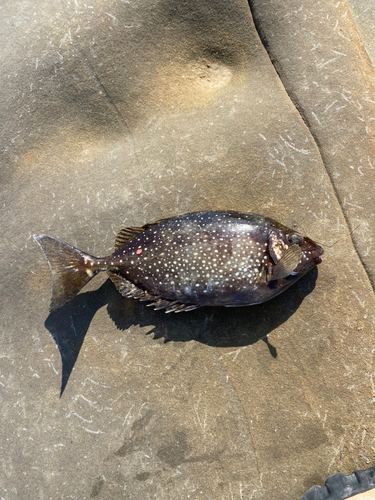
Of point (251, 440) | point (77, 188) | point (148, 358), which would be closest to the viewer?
point (251, 440)

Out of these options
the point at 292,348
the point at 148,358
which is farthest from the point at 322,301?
the point at 148,358

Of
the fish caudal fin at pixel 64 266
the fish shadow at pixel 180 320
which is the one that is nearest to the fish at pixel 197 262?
the fish caudal fin at pixel 64 266

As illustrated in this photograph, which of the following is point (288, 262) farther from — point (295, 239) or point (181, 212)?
point (181, 212)

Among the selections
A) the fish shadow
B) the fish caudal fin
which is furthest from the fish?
the fish shadow

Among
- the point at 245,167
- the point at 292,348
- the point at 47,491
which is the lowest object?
the point at 47,491

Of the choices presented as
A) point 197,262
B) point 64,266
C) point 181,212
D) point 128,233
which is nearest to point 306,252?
point 197,262

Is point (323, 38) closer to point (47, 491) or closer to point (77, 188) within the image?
point (77, 188)

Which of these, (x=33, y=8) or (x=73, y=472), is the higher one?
(x=33, y=8)

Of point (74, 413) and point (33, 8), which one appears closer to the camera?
point (74, 413)
